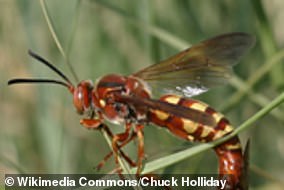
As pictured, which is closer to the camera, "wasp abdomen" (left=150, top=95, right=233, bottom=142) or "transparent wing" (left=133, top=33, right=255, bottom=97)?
"wasp abdomen" (left=150, top=95, right=233, bottom=142)

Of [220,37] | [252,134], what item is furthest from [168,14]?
[220,37]

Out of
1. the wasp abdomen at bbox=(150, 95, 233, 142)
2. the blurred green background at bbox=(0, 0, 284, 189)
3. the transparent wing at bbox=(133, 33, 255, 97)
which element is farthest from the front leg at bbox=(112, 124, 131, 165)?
the blurred green background at bbox=(0, 0, 284, 189)

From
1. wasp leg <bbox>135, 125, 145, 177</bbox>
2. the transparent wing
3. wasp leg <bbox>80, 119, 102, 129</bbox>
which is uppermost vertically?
the transparent wing

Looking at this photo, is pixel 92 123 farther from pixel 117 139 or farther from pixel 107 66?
pixel 107 66

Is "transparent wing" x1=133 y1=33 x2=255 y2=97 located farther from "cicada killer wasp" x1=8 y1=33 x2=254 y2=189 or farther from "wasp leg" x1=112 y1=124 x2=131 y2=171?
"wasp leg" x1=112 y1=124 x2=131 y2=171

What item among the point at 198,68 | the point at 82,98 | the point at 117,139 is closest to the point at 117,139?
the point at 117,139

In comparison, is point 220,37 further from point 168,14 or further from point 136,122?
point 168,14

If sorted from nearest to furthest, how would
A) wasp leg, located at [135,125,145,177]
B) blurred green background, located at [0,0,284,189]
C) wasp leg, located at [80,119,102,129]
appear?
1. wasp leg, located at [135,125,145,177]
2. wasp leg, located at [80,119,102,129]
3. blurred green background, located at [0,0,284,189]

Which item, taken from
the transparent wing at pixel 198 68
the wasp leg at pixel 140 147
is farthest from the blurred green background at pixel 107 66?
the wasp leg at pixel 140 147
